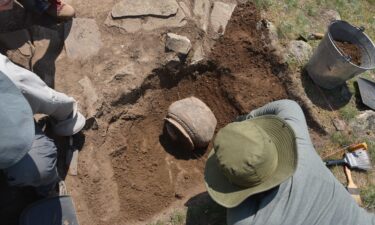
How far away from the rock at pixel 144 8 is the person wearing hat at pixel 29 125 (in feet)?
4.28

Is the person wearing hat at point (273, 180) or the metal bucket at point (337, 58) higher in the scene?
the person wearing hat at point (273, 180)

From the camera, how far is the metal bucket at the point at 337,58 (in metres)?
4.01

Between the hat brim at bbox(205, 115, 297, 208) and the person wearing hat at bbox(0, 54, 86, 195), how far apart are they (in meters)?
1.23

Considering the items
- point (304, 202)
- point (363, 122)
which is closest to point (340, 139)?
point (363, 122)

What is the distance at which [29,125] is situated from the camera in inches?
96.5

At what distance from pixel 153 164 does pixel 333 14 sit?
2948mm

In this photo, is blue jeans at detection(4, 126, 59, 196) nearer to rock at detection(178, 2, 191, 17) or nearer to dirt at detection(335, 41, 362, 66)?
rock at detection(178, 2, 191, 17)

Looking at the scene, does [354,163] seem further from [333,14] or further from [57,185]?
[57,185]

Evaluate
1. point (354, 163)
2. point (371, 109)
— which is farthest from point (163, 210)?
point (371, 109)

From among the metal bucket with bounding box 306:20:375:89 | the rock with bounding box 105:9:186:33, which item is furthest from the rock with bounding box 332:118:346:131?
the rock with bounding box 105:9:186:33

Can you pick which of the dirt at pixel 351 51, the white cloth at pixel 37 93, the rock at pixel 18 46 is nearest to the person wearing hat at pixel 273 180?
the white cloth at pixel 37 93

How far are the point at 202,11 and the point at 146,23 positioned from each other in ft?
2.28

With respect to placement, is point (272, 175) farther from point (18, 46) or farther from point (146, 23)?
point (18, 46)

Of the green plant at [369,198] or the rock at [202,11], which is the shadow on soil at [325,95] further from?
the rock at [202,11]
